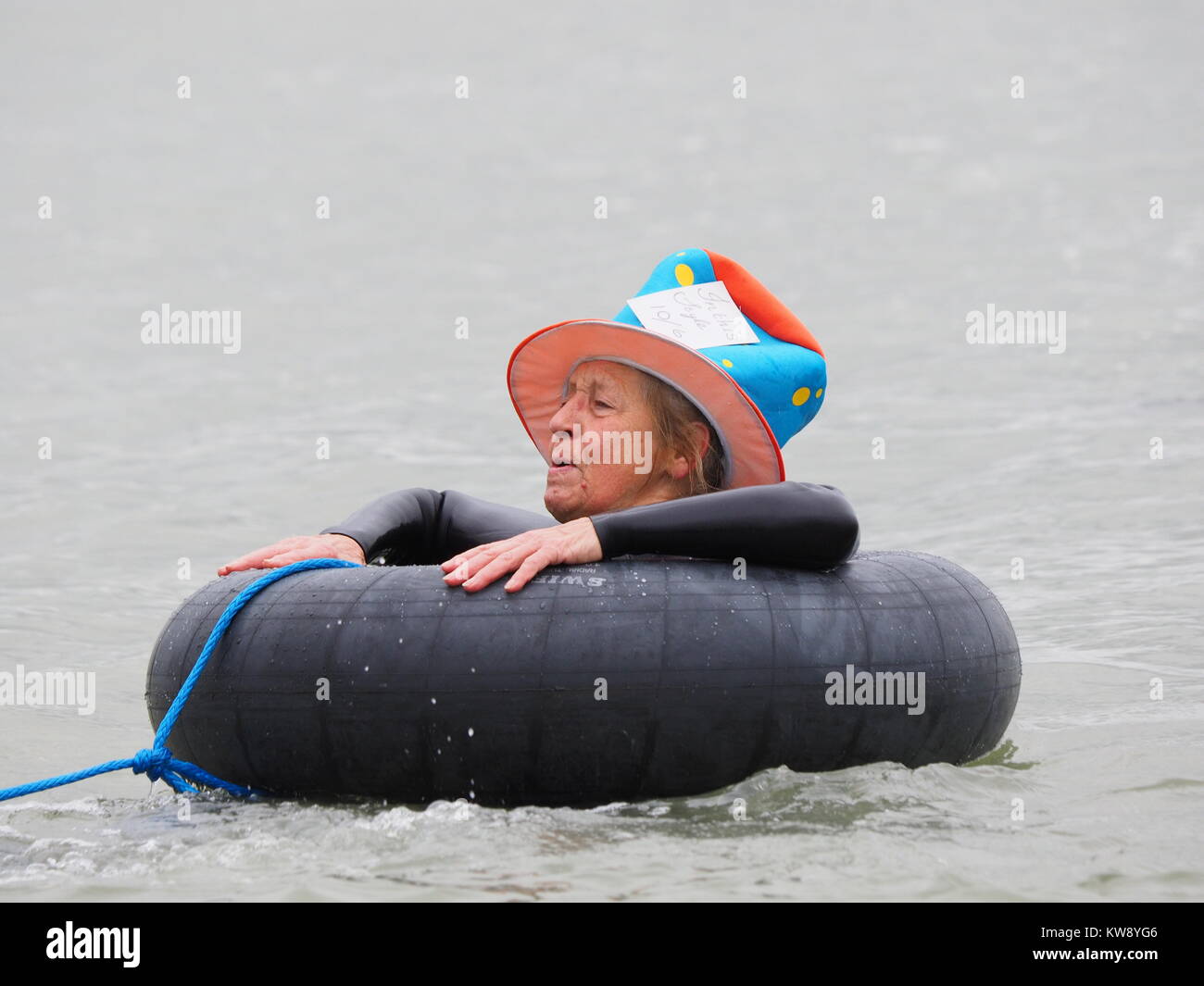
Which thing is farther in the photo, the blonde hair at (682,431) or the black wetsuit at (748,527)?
the blonde hair at (682,431)

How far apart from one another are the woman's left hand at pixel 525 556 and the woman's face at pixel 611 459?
0.41 m

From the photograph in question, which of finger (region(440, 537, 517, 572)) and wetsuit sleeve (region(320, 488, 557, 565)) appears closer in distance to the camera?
finger (region(440, 537, 517, 572))

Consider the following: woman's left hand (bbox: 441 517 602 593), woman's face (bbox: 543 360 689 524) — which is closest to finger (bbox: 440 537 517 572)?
woman's left hand (bbox: 441 517 602 593)

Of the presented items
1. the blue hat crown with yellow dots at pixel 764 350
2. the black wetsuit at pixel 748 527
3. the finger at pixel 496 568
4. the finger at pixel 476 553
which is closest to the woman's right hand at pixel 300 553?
the finger at pixel 476 553

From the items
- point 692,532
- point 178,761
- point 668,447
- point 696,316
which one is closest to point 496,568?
point 692,532

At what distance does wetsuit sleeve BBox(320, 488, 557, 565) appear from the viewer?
4.24 m

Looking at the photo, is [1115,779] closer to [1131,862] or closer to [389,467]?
[1131,862]

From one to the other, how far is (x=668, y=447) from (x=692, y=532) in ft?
1.73

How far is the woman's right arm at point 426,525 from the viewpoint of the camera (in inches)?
162

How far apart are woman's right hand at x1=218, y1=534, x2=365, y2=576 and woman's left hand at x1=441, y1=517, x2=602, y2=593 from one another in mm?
473

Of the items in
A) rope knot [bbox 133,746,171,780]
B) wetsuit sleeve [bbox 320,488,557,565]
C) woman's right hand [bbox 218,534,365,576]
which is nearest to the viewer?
rope knot [bbox 133,746,171,780]

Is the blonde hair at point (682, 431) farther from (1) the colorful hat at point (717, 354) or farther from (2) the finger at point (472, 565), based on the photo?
(2) the finger at point (472, 565)

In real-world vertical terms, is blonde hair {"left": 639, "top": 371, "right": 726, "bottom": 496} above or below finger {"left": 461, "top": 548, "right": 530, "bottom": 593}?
above

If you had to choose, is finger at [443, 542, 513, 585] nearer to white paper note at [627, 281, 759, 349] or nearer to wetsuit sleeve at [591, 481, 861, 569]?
wetsuit sleeve at [591, 481, 861, 569]
